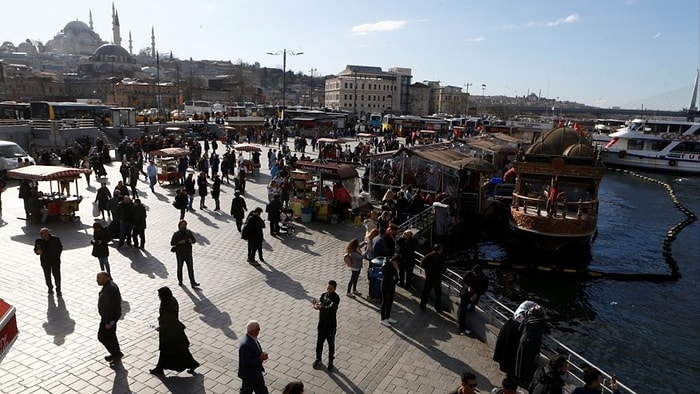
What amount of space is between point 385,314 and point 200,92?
113 m

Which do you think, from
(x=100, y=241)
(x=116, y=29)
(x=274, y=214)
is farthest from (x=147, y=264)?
(x=116, y=29)

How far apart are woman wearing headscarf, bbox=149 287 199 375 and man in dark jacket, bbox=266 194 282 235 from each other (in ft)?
26.4

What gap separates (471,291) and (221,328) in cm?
472

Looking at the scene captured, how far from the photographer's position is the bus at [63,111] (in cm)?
3881

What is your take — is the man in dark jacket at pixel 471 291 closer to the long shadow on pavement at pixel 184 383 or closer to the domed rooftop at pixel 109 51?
the long shadow on pavement at pixel 184 383

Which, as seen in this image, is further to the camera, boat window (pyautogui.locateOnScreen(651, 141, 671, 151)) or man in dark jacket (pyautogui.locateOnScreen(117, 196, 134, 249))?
boat window (pyautogui.locateOnScreen(651, 141, 671, 151))

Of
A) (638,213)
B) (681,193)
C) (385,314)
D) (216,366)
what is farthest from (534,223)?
(681,193)

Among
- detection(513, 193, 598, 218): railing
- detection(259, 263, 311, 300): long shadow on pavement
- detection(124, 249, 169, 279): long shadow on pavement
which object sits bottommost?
detection(259, 263, 311, 300): long shadow on pavement

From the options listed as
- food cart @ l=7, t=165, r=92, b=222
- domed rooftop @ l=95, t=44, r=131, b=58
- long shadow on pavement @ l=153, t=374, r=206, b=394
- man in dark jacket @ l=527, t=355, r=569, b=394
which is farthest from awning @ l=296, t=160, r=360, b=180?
domed rooftop @ l=95, t=44, r=131, b=58

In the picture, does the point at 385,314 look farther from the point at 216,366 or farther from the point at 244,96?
the point at 244,96

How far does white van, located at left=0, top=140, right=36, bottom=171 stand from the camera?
71.0 feet

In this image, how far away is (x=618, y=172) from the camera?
1996 inches

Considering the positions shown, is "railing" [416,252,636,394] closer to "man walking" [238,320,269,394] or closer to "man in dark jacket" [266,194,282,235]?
"man walking" [238,320,269,394]

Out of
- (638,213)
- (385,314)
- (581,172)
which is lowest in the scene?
(638,213)
